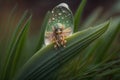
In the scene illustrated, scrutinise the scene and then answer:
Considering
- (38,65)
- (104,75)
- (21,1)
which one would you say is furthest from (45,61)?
(21,1)

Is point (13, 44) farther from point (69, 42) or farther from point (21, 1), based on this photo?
point (21, 1)

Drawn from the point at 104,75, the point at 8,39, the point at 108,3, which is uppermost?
the point at 108,3

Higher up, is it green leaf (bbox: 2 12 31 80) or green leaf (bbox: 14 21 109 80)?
green leaf (bbox: 2 12 31 80)

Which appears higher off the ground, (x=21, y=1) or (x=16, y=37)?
(x=21, y=1)

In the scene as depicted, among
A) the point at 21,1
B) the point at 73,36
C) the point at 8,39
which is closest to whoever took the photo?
the point at 73,36
